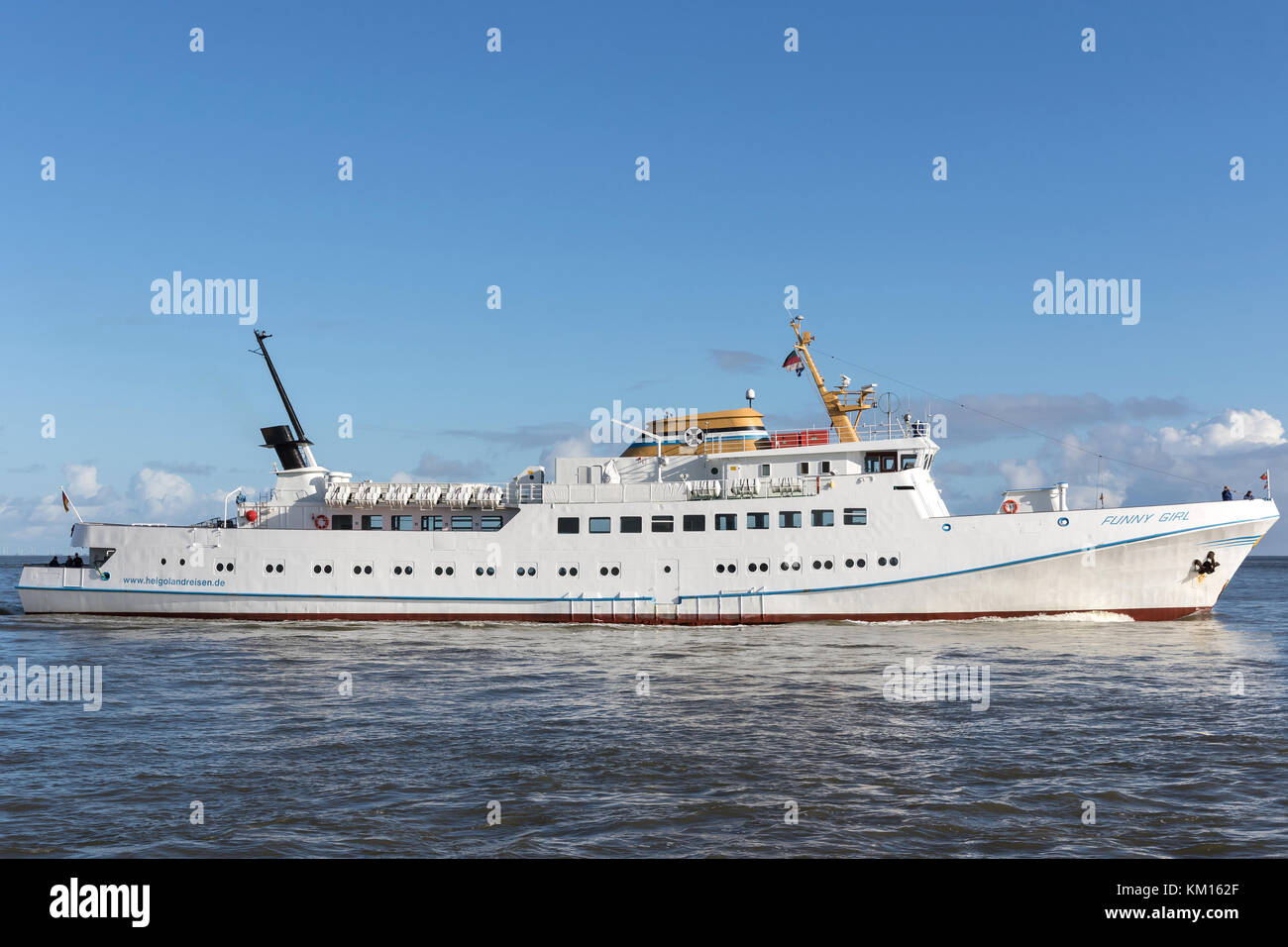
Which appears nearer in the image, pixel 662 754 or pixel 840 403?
pixel 662 754

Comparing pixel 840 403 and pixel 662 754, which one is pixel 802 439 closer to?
pixel 840 403

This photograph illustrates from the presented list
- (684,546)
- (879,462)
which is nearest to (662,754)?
(684,546)

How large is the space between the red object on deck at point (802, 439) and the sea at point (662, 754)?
988cm

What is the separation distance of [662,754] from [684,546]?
1928cm

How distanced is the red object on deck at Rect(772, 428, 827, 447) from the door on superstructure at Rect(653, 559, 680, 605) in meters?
6.10

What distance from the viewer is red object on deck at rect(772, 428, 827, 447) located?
3331 cm

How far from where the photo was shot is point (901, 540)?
31219 mm

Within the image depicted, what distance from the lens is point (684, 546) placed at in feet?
107

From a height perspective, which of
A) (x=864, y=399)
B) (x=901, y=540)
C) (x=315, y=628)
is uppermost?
(x=864, y=399)

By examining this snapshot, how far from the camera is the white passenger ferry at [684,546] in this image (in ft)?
101
